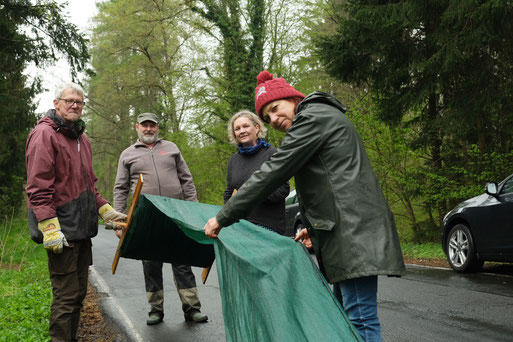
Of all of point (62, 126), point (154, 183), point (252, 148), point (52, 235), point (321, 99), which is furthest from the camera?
point (154, 183)

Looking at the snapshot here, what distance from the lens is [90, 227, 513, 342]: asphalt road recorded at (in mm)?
4871

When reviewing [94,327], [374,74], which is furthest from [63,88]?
[374,74]

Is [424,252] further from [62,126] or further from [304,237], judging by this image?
[62,126]

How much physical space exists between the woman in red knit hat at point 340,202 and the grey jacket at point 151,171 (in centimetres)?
267

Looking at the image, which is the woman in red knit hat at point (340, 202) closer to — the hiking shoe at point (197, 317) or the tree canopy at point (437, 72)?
the hiking shoe at point (197, 317)

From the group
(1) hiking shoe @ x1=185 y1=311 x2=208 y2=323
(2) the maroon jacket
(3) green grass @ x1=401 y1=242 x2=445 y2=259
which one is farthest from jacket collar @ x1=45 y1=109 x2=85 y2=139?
(3) green grass @ x1=401 y1=242 x2=445 y2=259

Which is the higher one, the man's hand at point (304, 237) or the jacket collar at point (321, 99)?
the jacket collar at point (321, 99)

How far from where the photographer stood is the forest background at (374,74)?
11.2 meters

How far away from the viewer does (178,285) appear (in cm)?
547

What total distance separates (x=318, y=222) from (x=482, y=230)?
230 inches

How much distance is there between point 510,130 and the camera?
1131cm

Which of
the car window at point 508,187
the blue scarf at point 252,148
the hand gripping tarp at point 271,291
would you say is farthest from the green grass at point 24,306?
the car window at point 508,187

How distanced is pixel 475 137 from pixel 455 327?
8954mm

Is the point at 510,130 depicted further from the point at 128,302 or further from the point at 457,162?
the point at 128,302
